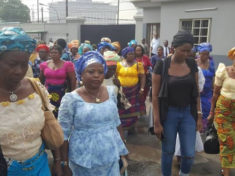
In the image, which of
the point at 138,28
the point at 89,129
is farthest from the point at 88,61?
the point at 138,28

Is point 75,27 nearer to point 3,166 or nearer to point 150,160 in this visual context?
point 150,160

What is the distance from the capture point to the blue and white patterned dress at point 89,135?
2.12 meters

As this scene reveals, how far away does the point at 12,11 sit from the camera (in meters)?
57.8

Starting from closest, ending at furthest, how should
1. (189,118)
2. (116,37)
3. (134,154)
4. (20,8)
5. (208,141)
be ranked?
1. (189,118)
2. (208,141)
3. (134,154)
4. (116,37)
5. (20,8)

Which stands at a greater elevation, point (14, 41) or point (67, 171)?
point (14, 41)

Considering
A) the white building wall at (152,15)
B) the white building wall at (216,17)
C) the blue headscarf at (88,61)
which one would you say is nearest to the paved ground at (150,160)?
the blue headscarf at (88,61)

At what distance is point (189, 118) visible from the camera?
2.97 metres

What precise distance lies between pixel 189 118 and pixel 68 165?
1.51 meters

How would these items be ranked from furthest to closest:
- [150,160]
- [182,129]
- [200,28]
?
[200,28] < [150,160] < [182,129]

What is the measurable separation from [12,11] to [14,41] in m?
63.1

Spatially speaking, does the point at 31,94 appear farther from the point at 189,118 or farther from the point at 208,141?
the point at 208,141

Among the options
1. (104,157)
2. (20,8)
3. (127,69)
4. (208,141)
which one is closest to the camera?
(104,157)

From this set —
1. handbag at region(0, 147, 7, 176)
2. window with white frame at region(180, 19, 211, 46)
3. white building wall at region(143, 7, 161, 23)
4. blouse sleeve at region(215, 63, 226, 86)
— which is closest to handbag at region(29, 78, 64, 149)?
handbag at region(0, 147, 7, 176)

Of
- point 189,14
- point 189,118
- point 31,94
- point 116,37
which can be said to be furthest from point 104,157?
point 116,37
